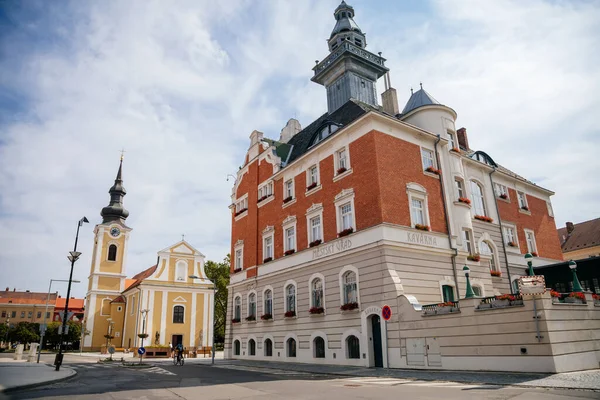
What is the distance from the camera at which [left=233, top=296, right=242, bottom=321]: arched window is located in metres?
33.9

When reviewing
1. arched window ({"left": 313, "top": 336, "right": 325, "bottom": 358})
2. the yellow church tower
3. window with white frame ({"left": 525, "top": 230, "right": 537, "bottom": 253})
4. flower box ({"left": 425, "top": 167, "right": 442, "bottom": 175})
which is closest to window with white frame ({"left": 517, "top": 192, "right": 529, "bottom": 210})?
window with white frame ({"left": 525, "top": 230, "right": 537, "bottom": 253})

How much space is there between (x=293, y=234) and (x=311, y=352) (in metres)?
8.12

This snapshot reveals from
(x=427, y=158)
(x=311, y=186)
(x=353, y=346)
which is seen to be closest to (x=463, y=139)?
(x=427, y=158)

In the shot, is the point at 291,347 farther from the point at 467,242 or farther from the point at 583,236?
the point at 583,236

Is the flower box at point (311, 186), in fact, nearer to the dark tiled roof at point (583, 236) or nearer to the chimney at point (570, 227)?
the dark tiled roof at point (583, 236)

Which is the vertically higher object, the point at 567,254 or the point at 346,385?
the point at 567,254

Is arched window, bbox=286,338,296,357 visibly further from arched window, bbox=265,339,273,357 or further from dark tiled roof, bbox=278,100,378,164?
dark tiled roof, bbox=278,100,378,164

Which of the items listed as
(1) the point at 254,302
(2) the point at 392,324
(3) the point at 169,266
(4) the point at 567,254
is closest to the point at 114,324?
(3) the point at 169,266

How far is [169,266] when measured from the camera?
58.4 meters

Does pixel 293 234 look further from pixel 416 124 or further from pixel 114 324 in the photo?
pixel 114 324

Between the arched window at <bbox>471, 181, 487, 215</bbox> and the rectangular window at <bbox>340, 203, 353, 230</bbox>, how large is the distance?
10.8 m

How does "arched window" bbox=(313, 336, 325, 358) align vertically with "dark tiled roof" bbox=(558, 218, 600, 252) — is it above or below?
below

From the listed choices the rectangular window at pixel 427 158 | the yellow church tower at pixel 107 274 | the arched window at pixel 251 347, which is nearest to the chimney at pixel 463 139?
the rectangular window at pixel 427 158

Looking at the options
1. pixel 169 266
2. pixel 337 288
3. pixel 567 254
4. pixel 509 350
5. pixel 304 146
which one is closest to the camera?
pixel 509 350
